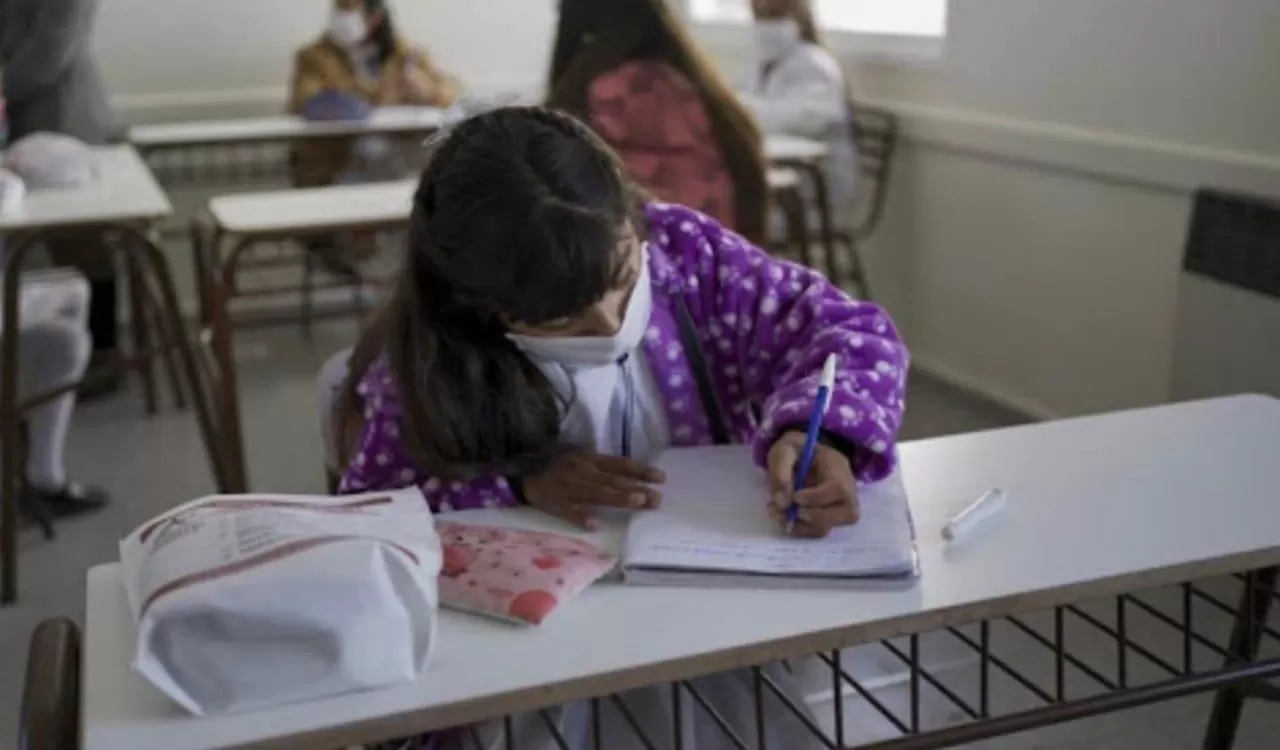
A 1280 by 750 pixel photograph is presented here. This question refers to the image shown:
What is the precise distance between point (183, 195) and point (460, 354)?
3661mm

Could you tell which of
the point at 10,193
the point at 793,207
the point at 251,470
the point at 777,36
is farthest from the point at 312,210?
the point at 777,36

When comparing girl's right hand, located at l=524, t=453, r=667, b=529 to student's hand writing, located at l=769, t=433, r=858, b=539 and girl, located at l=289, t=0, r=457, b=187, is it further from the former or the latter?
girl, located at l=289, t=0, r=457, b=187

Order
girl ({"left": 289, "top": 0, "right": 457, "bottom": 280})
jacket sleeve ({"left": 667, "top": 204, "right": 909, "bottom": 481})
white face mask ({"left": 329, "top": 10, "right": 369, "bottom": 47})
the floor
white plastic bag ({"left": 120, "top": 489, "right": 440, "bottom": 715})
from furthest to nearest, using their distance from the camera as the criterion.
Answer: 1. white face mask ({"left": 329, "top": 10, "right": 369, "bottom": 47})
2. girl ({"left": 289, "top": 0, "right": 457, "bottom": 280})
3. the floor
4. jacket sleeve ({"left": 667, "top": 204, "right": 909, "bottom": 481})
5. white plastic bag ({"left": 120, "top": 489, "right": 440, "bottom": 715})

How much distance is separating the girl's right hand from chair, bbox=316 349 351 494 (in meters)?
0.42

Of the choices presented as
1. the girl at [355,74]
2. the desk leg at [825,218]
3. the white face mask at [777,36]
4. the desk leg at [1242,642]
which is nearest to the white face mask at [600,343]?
the desk leg at [1242,642]

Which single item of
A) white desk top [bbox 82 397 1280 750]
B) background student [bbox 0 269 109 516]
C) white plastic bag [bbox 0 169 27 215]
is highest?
white desk top [bbox 82 397 1280 750]

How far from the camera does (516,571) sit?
1001mm

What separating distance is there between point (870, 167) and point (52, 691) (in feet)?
10.3

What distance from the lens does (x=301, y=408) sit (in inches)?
145

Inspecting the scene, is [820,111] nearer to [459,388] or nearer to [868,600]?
[459,388]

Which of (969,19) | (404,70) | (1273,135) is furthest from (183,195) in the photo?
(1273,135)

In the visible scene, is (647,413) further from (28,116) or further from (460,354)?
(28,116)

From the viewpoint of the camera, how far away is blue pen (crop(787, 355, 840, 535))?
42.1 inches

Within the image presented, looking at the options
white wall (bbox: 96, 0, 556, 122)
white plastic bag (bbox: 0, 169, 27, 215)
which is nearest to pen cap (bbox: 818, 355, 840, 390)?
white plastic bag (bbox: 0, 169, 27, 215)
